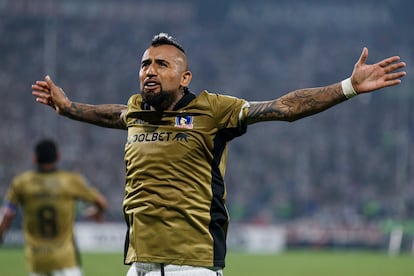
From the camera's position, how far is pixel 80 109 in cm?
605

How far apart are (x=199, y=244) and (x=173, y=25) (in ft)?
97.7

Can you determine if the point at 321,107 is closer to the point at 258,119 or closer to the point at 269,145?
the point at 258,119

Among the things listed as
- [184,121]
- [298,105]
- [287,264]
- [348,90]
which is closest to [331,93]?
[348,90]

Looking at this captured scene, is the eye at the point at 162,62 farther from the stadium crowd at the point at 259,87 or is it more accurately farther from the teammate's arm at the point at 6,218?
the stadium crowd at the point at 259,87

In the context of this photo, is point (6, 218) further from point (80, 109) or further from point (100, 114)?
point (100, 114)

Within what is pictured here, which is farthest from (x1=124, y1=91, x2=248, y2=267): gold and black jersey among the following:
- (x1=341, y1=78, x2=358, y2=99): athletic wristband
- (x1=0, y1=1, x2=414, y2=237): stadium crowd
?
(x1=0, y1=1, x2=414, y2=237): stadium crowd

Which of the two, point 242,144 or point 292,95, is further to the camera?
point 242,144

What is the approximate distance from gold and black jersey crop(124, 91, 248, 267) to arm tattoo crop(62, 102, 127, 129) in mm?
605

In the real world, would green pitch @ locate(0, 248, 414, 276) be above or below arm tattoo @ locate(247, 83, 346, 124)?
below

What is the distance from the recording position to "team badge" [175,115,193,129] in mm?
5121

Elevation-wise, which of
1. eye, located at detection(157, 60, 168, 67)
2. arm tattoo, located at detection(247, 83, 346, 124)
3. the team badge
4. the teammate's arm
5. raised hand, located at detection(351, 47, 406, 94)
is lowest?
the teammate's arm

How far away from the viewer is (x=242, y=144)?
1313 inches

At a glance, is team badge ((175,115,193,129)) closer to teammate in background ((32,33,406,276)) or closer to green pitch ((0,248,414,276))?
teammate in background ((32,33,406,276))

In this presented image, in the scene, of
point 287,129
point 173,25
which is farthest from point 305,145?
point 173,25
